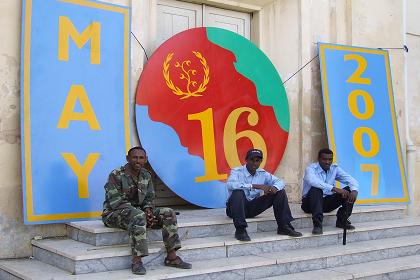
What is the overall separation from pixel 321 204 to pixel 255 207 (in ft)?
2.42

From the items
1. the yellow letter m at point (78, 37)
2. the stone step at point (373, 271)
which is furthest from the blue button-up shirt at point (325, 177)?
the yellow letter m at point (78, 37)

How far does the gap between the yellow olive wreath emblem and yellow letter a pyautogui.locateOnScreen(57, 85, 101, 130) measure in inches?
47.8

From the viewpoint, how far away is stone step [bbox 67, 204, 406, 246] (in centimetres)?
467

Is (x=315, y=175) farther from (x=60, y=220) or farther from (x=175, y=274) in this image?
(x=60, y=220)

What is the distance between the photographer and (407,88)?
8.53 metres

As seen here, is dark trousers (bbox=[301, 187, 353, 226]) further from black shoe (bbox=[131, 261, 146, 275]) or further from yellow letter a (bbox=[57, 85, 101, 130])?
yellow letter a (bbox=[57, 85, 101, 130])

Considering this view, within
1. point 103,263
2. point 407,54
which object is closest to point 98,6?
point 103,263

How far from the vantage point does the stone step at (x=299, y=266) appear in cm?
431

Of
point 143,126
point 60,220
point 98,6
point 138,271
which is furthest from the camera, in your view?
point 143,126

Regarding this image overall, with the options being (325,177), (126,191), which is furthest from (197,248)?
(325,177)

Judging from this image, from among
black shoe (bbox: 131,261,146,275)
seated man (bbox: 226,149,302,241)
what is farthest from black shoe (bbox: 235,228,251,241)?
black shoe (bbox: 131,261,146,275)

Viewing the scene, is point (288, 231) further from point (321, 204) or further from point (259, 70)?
point (259, 70)

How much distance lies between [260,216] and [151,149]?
152cm

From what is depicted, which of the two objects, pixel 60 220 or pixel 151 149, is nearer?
pixel 60 220
